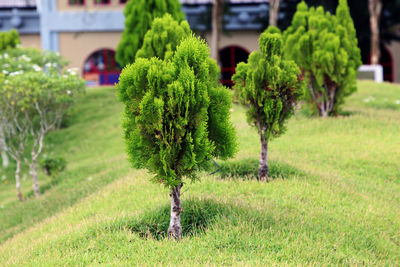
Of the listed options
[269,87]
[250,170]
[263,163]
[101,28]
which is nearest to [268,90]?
[269,87]

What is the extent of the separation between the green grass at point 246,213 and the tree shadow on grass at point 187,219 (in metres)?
→ 0.02

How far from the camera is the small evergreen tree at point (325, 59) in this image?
55.1 feet

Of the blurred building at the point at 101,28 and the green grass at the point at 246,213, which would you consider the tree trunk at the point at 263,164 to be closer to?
the green grass at the point at 246,213

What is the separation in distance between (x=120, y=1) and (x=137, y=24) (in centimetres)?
994

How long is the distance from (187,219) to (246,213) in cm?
99

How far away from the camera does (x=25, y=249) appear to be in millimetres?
8141

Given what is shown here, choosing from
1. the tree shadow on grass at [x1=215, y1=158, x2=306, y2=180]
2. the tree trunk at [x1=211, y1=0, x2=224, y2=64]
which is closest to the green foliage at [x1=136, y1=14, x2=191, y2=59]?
the tree shadow on grass at [x1=215, y1=158, x2=306, y2=180]

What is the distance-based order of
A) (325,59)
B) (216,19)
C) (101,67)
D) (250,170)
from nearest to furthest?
(250,170) → (325,59) → (216,19) → (101,67)

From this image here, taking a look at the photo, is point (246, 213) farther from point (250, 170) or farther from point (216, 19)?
point (216, 19)

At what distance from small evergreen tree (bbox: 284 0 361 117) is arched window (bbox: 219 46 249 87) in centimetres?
1446

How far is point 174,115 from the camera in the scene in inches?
280

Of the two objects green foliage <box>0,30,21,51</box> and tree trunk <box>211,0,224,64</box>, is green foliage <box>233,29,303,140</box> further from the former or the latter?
green foliage <box>0,30,21,51</box>

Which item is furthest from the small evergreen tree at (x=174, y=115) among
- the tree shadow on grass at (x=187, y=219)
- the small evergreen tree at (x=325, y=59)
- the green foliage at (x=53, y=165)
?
the small evergreen tree at (x=325, y=59)

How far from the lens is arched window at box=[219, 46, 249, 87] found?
32656 millimetres
